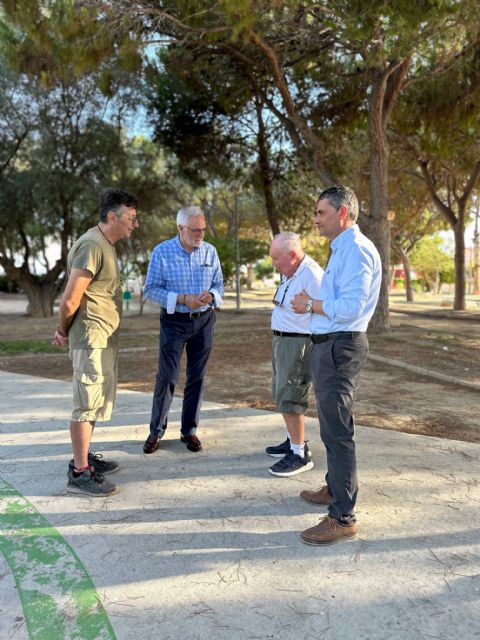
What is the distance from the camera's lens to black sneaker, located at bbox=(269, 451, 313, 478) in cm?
353

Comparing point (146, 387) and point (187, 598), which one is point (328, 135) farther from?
point (187, 598)

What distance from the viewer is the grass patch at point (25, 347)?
10.2 m

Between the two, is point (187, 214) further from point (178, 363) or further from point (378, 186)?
point (378, 186)

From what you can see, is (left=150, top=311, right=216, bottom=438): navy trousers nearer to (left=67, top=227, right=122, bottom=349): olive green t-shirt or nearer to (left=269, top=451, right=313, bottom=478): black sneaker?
(left=67, top=227, right=122, bottom=349): olive green t-shirt

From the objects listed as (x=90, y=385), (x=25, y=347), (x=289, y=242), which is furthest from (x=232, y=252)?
(x=90, y=385)

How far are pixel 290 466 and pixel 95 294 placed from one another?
1668mm

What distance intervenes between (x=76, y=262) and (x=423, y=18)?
6944 millimetres

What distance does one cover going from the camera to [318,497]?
10.2 ft

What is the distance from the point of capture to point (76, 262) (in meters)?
3.20

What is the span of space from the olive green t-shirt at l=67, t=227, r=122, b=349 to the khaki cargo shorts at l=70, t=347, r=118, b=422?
0.21 feet

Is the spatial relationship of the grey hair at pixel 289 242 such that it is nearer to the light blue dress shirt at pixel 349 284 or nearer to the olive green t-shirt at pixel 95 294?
the light blue dress shirt at pixel 349 284

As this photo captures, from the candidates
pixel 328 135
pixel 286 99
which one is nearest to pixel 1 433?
pixel 286 99

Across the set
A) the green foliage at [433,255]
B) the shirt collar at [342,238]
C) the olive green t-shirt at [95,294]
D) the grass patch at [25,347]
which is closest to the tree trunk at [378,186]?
the grass patch at [25,347]

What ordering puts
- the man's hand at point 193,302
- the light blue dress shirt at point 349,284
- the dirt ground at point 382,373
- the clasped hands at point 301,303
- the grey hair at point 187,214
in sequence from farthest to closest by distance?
the dirt ground at point 382,373, the grey hair at point 187,214, the man's hand at point 193,302, the clasped hands at point 301,303, the light blue dress shirt at point 349,284
